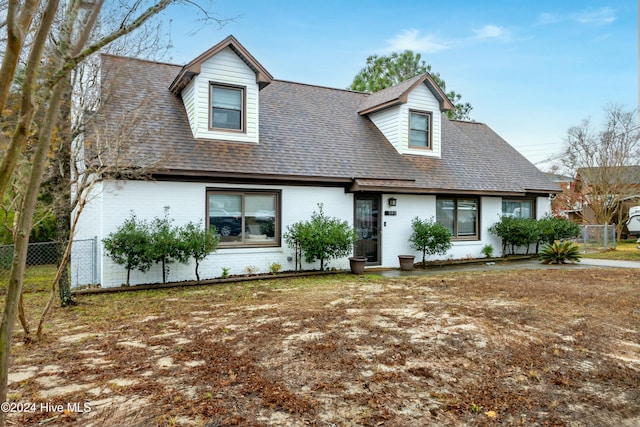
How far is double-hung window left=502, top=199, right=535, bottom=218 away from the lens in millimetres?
16078

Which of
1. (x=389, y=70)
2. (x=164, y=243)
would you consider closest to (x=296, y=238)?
(x=164, y=243)

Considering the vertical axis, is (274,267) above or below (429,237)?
below

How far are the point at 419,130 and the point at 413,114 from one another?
24.7 inches

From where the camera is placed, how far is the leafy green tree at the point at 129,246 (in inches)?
353

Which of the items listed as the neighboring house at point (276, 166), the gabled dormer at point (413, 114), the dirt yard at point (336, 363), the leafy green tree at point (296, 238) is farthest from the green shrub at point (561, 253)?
the leafy green tree at point (296, 238)

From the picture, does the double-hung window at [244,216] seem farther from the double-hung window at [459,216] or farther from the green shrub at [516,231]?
the green shrub at [516,231]

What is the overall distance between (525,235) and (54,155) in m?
14.6

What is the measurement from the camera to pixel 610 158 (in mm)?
23578

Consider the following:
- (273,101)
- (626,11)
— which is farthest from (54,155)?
Answer: (626,11)

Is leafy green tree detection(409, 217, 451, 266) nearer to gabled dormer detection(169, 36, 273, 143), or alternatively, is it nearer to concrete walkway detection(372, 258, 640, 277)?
concrete walkway detection(372, 258, 640, 277)

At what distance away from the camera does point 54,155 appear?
735 cm

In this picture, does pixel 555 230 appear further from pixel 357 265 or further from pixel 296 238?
pixel 296 238

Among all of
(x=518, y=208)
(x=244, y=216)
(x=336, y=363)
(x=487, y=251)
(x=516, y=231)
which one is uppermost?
(x=518, y=208)

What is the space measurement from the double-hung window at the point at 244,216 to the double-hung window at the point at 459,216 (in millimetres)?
6170
